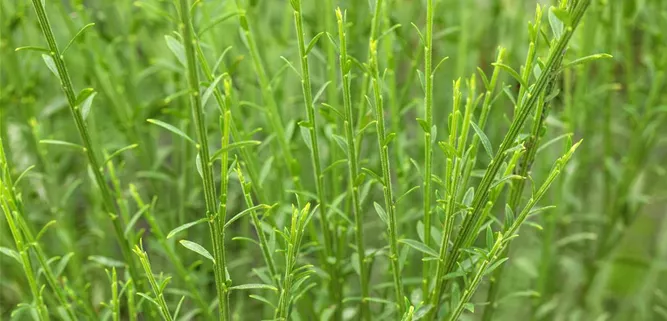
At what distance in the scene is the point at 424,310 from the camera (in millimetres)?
343

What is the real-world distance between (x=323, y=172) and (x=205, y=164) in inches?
3.4

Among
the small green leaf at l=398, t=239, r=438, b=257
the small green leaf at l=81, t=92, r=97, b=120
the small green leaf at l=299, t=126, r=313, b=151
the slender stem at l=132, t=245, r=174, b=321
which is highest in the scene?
the small green leaf at l=81, t=92, r=97, b=120

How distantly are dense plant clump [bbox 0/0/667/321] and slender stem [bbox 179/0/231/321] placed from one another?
0.06ft

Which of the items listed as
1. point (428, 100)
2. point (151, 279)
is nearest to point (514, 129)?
point (428, 100)

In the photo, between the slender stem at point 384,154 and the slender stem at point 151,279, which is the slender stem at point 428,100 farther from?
the slender stem at point 151,279

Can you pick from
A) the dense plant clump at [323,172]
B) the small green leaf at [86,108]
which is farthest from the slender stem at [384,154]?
the small green leaf at [86,108]

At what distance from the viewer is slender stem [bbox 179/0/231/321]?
0.28 meters

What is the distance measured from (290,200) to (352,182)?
0.49 feet

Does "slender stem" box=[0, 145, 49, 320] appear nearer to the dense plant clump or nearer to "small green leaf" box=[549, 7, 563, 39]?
the dense plant clump

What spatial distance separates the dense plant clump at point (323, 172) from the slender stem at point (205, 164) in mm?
19

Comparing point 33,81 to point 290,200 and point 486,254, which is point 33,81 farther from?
point 486,254

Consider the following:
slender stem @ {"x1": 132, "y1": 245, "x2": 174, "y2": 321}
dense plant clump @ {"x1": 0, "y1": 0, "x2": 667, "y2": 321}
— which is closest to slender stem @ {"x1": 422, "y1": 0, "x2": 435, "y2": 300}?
dense plant clump @ {"x1": 0, "y1": 0, "x2": 667, "y2": 321}

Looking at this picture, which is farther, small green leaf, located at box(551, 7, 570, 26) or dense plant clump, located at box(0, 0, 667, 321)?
dense plant clump, located at box(0, 0, 667, 321)

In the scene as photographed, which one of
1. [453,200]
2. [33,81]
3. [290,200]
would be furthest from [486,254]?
[33,81]
